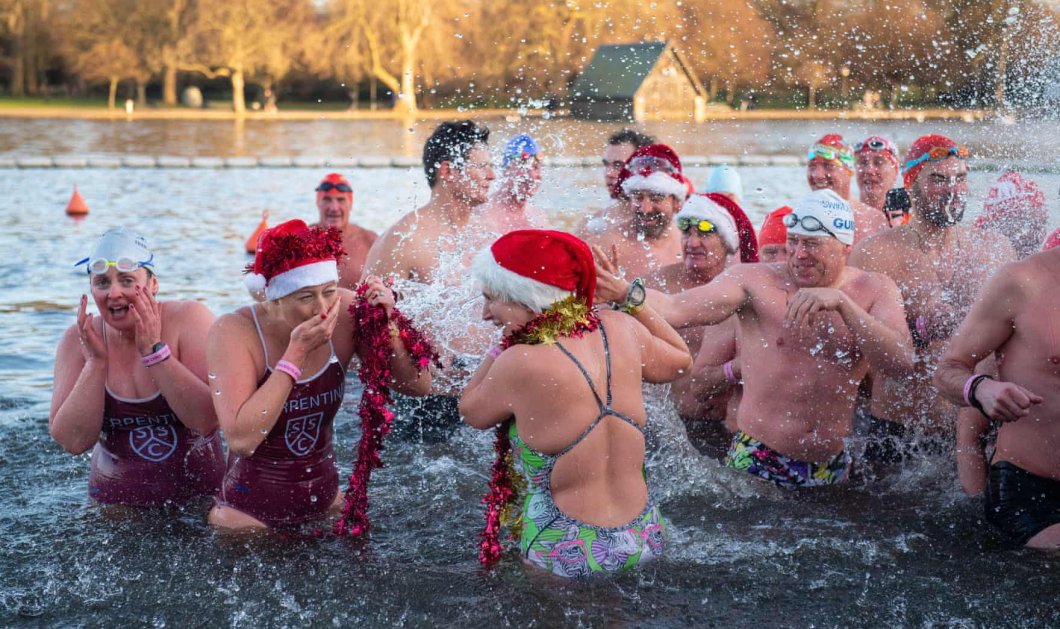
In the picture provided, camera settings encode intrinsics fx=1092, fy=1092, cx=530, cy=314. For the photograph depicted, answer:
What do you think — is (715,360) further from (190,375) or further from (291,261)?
(190,375)

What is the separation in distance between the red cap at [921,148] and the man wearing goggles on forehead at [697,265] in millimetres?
1071

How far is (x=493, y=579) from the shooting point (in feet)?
14.5

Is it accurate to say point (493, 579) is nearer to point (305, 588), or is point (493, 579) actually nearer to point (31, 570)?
point (305, 588)

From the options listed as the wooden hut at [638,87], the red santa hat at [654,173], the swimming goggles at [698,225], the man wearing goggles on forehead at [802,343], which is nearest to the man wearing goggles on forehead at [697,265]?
the swimming goggles at [698,225]

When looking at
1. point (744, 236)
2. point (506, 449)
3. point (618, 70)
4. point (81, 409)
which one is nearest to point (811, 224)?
point (744, 236)

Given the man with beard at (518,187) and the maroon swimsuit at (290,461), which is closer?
the maroon swimsuit at (290,461)

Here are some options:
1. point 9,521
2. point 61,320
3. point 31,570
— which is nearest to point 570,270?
point 31,570

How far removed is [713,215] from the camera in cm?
593

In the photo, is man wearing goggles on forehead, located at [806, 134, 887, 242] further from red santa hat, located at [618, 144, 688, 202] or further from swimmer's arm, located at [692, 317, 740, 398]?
swimmer's arm, located at [692, 317, 740, 398]

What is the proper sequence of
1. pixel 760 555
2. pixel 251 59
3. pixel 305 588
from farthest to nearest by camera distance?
pixel 251 59, pixel 760 555, pixel 305 588

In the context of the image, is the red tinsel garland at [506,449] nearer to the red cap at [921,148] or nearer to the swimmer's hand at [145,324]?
the swimmer's hand at [145,324]

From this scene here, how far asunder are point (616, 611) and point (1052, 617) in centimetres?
166

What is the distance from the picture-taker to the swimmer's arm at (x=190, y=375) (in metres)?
4.48

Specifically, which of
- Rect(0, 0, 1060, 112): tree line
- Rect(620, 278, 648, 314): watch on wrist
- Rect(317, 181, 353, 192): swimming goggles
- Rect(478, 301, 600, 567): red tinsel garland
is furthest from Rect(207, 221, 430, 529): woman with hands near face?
Rect(0, 0, 1060, 112): tree line
